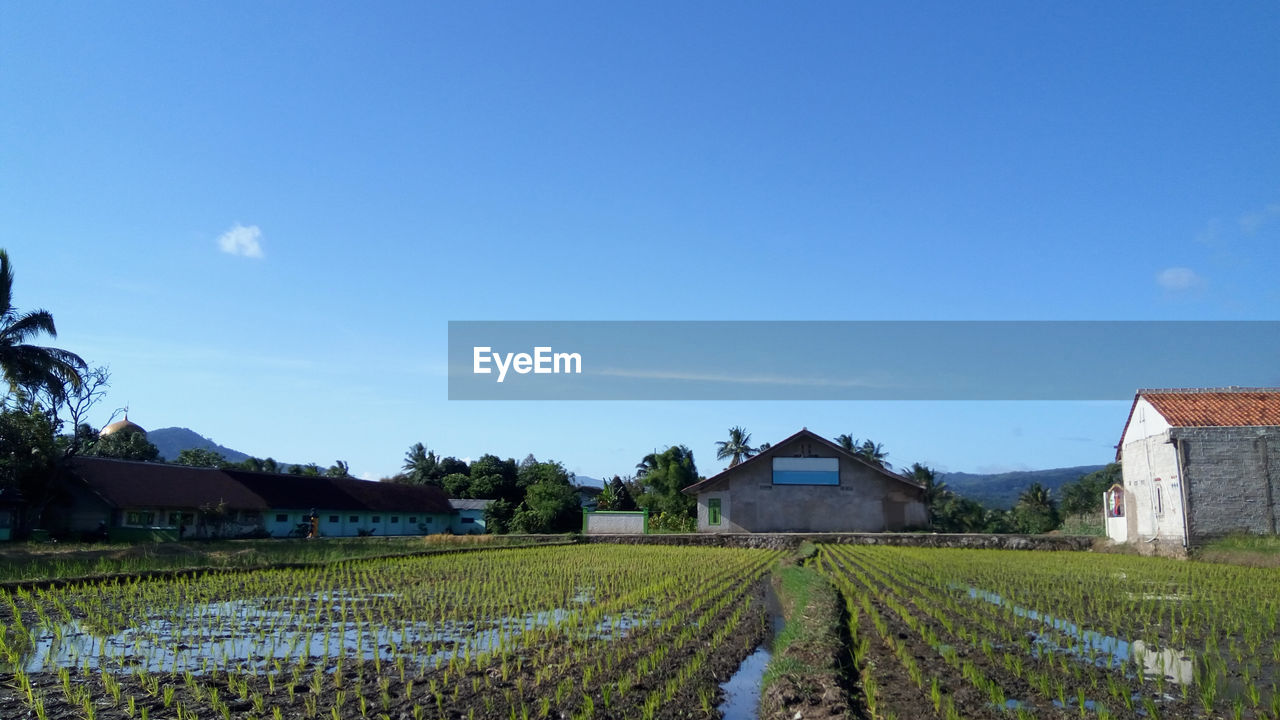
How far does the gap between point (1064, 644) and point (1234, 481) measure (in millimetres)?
17071

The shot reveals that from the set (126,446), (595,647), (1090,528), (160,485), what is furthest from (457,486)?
(595,647)

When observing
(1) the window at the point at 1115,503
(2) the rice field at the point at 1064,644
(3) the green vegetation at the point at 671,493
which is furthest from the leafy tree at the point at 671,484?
(2) the rice field at the point at 1064,644

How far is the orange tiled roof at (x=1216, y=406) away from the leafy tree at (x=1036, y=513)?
107 ft

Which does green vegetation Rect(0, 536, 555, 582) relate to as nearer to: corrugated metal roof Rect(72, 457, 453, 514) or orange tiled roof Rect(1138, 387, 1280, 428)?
corrugated metal roof Rect(72, 457, 453, 514)

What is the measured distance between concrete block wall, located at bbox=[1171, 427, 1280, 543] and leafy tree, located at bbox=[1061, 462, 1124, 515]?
40720 mm

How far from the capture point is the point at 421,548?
28.5 metres

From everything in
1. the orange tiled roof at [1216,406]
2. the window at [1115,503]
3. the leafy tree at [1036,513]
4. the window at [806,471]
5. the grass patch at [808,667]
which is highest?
the orange tiled roof at [1216,406]

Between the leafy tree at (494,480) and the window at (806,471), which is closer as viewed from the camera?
the window at (806,471)

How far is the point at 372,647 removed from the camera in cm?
909

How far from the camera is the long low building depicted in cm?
3216

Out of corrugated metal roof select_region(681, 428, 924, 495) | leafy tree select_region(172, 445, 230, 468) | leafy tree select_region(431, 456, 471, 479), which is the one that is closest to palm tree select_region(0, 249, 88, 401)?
corrugated metal roof select_region(681, 428, 924, 495)

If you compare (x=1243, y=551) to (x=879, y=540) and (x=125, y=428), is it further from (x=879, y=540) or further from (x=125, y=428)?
(x=125, y=428)

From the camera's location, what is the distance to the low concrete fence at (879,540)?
2856cm

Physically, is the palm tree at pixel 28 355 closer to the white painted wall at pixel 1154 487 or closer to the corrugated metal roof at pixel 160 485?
the corrugated metal roof at pixel 160 485
